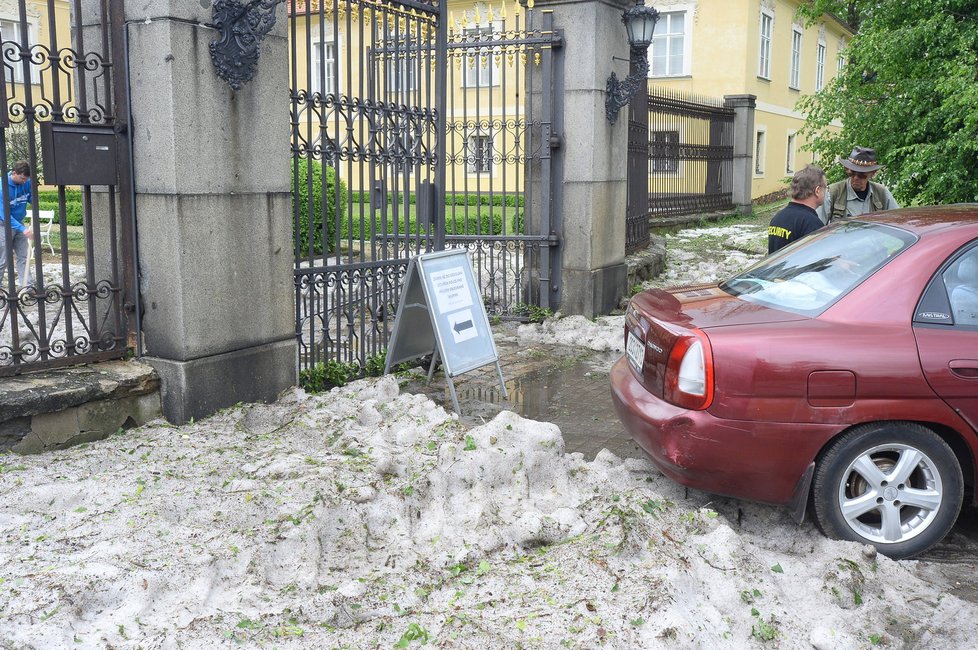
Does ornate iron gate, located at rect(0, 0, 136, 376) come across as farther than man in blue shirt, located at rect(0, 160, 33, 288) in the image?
No

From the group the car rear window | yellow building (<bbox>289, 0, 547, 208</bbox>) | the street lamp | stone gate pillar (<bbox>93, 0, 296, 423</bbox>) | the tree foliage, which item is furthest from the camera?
the street lamp

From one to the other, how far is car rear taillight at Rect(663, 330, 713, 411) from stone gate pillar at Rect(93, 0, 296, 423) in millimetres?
2922

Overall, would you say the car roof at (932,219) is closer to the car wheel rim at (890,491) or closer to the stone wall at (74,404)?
the car wheel rim at (890,491)

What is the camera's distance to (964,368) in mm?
4504

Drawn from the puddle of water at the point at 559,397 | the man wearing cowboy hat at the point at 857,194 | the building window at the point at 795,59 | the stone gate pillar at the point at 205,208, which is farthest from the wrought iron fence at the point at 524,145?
the building window at the point at 795,59

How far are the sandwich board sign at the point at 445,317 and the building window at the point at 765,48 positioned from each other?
24322 millimetres

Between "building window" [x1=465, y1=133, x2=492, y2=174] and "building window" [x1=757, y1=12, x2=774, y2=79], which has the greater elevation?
"building window" [x1=757, y1=12, x2=774, y2=79]

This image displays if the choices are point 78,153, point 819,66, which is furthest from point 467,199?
point 819,66

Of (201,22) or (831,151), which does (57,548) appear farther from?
(831,151)

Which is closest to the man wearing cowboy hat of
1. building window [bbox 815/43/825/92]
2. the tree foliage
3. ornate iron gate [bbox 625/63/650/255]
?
the tree foliage

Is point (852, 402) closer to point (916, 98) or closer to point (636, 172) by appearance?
point (916, 98)

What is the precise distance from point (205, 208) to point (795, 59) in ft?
102

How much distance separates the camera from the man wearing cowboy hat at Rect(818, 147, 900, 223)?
7.73 metres

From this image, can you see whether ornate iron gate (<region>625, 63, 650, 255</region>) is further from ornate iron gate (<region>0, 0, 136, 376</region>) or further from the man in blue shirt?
ornate iron gate (<region>0, 0, 136, 376</region>)
